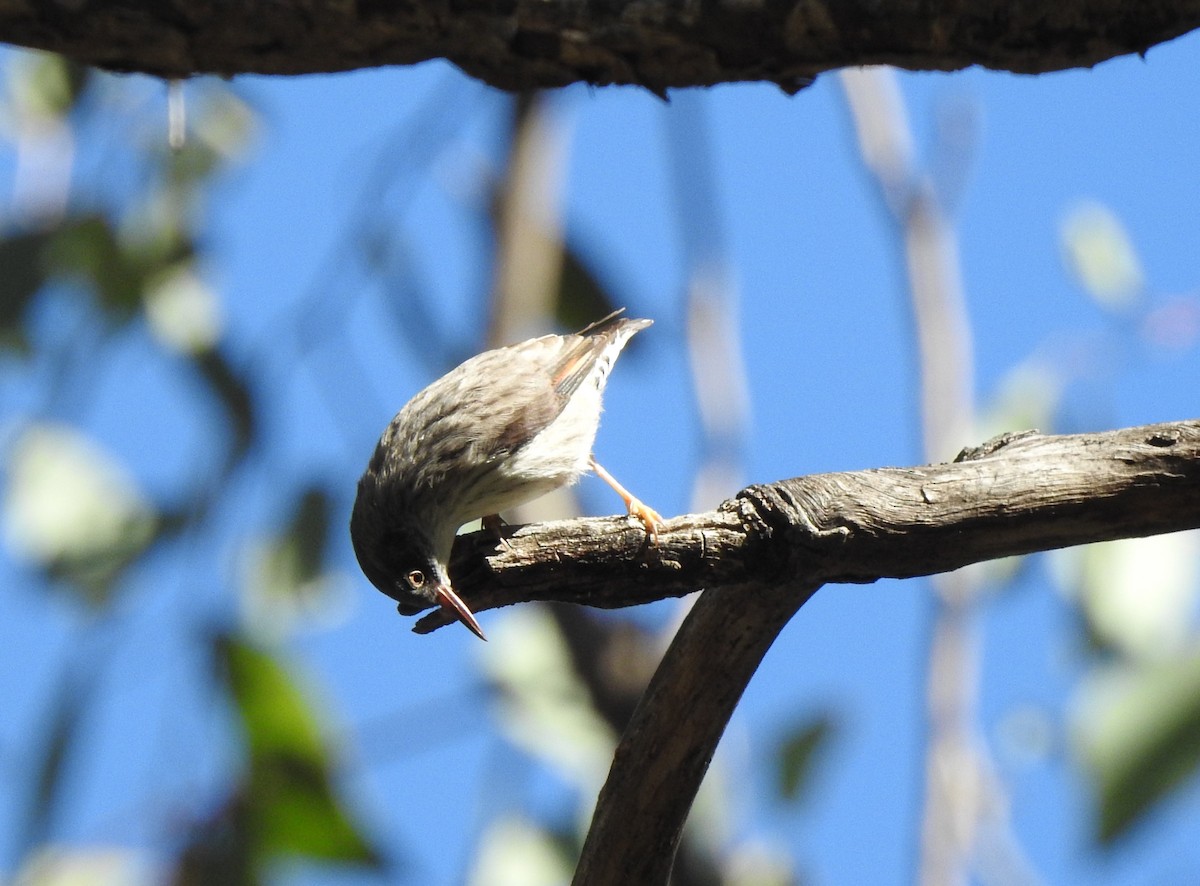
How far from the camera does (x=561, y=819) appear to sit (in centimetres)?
484

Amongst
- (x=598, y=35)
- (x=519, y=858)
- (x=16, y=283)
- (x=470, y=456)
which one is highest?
(x=16, y=283)

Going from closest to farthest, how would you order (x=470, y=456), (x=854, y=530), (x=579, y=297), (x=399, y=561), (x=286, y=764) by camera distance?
1. (x=854, y=530)
2. (x=399, y=561)
3. (x=470, y=456)
4. (x=286, y=764)
5. (x=579, y=297)

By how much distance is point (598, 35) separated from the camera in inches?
86.0

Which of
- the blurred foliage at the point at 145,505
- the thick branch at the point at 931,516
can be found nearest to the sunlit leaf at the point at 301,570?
the blurred foliage at the point at 145,505

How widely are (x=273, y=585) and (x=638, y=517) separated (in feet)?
9.31

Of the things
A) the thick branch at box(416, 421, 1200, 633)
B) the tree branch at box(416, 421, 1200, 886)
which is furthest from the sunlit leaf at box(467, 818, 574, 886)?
the thick branch at box(416, 421, 1200, 633)

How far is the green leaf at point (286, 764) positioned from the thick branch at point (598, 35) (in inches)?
60.0

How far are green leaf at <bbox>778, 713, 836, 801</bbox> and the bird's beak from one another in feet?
7.22

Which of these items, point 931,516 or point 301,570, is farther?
point 301,570

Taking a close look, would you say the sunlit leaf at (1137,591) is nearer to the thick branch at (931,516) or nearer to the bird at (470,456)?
the bird at (470,456)

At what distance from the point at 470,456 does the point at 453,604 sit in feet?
2.44

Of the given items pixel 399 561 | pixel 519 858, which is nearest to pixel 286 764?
pixel 399 561

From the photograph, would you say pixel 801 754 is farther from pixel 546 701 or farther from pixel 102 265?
pixel 102 265

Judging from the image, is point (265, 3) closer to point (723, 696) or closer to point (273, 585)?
point (723, 696)
